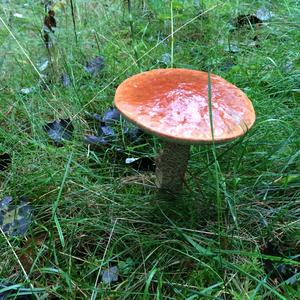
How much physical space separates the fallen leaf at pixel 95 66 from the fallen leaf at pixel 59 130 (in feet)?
1.60

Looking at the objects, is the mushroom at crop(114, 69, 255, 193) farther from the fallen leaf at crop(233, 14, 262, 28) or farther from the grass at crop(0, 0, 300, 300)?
the fallen leaf at crop(233, 14, 262, 28)

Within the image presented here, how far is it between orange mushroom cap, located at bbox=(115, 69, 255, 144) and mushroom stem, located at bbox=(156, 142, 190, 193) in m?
0.22

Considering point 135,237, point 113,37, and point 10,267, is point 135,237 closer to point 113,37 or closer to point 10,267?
point 10,267

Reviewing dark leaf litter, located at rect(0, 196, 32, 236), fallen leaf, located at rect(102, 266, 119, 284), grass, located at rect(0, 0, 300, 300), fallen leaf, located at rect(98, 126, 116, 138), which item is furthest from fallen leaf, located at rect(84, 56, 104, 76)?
fallen leaf, located at rect(102, 266, 119, 284)

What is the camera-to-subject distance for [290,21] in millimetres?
2604

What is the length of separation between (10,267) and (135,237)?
45 centimetres

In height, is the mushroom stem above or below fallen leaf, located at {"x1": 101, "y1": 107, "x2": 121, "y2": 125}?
above

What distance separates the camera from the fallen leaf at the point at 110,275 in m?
1.32

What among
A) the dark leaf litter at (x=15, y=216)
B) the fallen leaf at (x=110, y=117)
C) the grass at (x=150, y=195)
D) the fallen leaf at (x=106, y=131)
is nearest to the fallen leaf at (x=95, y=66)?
the grass at (x=150, y=195)

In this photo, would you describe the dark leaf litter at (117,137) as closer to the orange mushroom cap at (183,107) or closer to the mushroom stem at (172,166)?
the mushroom stem at (172,166)

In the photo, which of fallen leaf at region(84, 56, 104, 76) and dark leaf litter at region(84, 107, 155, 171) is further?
fallen leaf at region(84, 56, 104, 76)

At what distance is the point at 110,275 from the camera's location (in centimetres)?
134

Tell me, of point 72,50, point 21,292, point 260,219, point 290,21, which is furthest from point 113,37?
point 21,292

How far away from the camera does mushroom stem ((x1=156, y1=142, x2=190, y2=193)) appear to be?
1508 mm
